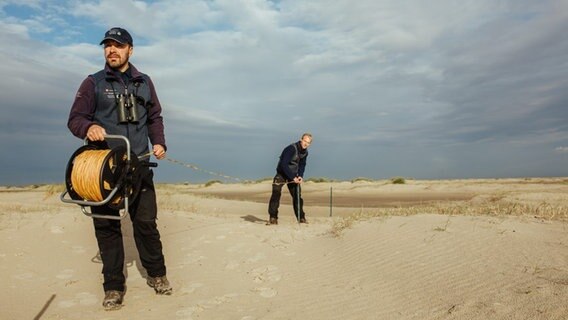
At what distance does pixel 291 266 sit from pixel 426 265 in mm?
1883

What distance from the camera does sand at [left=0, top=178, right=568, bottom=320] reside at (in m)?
4.18

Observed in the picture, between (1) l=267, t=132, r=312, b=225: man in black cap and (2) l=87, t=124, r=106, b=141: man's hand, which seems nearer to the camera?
(2) l=87, t=124, r=106, b=141: man's hand

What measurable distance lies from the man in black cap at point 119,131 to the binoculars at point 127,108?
0.05 ft

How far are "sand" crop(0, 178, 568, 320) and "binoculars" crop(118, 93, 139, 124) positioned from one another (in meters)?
2.02

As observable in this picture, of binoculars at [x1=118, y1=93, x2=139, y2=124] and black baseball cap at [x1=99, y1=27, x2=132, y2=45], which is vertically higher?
black baseball cap at [x1=99, y1=27, x2=132, y2=45]

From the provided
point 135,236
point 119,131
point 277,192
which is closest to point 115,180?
point 119,131

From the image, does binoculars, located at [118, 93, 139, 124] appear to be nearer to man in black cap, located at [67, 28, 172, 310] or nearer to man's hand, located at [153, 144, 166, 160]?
man in black cap, located at [67, 28, 172, 310]

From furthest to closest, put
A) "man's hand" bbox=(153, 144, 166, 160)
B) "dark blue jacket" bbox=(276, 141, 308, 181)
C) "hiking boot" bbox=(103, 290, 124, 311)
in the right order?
"dark blue jacket" bbox=(276, 141, 308, 181), "man's hand" bbox=(153, 144, 166, 160), "hiking boot" bbox=(103, 290, 124, 311)

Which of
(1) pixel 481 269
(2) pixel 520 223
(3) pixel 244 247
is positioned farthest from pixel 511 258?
(3) pixel 244 247

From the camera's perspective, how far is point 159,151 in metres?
4.96

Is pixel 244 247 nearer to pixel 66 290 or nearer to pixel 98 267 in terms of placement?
pixel 98 267

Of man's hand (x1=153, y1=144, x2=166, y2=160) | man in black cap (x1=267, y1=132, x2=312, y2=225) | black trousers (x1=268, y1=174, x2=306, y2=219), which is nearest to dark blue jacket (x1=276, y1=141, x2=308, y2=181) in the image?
man in black cap (x1=267, y1=132, x2=312, y2=225)

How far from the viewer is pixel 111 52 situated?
4.60m

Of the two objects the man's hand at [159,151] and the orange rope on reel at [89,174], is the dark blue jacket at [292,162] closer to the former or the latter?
the man's hand at [159,151]
